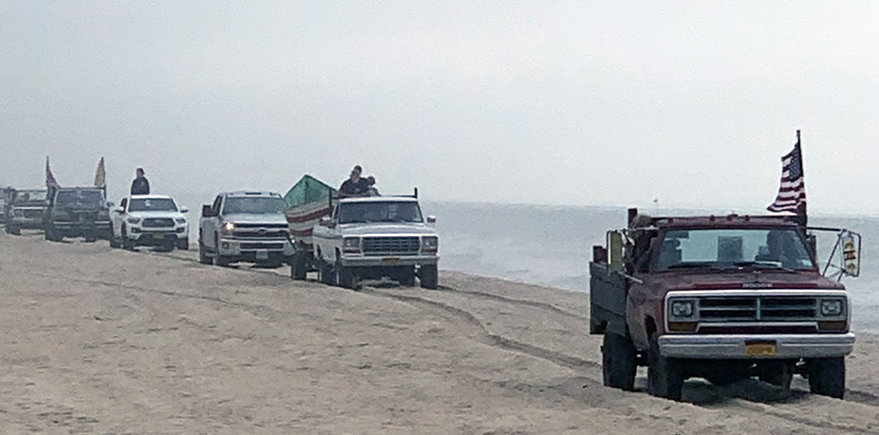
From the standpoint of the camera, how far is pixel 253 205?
3578 cm

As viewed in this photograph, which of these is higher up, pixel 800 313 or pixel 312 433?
pixel 800 313

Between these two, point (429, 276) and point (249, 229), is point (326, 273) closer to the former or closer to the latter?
point (429, 276)

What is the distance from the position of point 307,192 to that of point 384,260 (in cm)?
446

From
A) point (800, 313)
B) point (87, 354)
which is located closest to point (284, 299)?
point (87, 354)

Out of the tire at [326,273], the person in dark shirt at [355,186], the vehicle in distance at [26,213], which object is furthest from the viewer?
the vehicle in distance at [26,213]

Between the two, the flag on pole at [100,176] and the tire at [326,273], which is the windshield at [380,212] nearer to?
the tire at [326,273]

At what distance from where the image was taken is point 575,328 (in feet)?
72.6

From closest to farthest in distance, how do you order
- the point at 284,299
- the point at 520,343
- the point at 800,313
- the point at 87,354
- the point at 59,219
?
the point at 800,313 < the point at 87,354 < the point at 520,343 < the point at 284,299 < the point at 59,219

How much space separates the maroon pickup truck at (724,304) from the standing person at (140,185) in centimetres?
3338

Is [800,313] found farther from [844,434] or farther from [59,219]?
[59,219]

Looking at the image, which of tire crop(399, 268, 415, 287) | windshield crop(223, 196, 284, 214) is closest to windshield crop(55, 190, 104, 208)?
windshield crop(223, 196, 284, 214)

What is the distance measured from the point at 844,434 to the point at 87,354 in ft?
30.2

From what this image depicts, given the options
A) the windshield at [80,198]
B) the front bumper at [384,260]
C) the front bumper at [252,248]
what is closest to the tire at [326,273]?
the front bumper at [384,260]

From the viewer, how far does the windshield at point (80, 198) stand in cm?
5091
